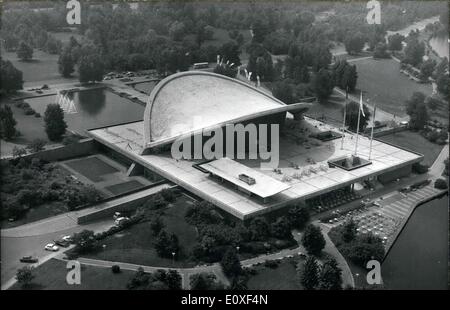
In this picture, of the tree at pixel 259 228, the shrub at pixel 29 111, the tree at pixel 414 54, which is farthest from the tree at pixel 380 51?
the tree at pixel 259 228

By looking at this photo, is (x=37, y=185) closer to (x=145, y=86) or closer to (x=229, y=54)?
(x=145, y=86)

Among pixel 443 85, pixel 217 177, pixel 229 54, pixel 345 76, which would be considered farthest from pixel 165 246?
pixel 229 54

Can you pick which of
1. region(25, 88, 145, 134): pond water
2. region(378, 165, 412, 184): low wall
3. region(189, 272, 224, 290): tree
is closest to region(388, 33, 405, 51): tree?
region(25, 88, 145, 134): pond water

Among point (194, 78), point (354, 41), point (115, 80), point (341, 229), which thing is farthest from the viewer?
point (354, 41)

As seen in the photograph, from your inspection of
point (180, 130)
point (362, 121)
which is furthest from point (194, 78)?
point (362, 121)

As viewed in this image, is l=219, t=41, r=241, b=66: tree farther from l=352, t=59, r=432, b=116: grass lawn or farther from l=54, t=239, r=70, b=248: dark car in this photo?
l=54, t=239, r=70, b=248: dark car

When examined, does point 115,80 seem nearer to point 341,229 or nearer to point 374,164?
point 374,164

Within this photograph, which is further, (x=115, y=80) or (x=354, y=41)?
(x=354, y=41)
